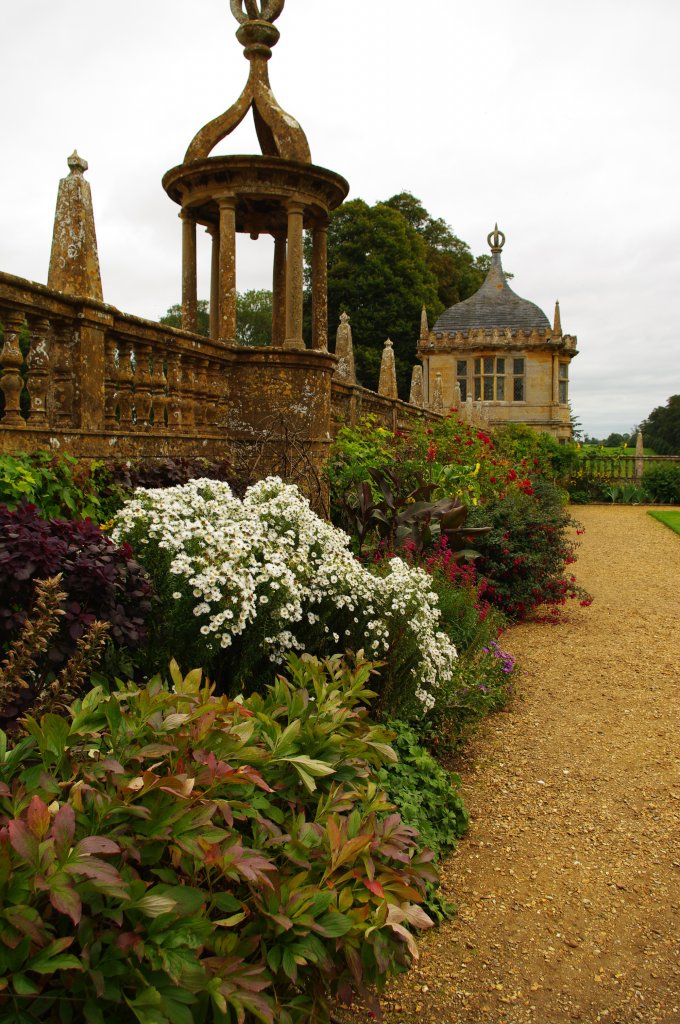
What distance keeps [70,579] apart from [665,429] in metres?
69.0

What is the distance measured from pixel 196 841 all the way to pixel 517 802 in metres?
2.45

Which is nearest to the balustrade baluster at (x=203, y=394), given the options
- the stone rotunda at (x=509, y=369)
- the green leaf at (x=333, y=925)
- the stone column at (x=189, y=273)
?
the stone column at (x=189, y=273)

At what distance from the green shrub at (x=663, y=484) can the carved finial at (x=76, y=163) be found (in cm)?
2581

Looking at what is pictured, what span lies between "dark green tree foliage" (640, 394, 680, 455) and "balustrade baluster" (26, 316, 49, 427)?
5819 centimetres

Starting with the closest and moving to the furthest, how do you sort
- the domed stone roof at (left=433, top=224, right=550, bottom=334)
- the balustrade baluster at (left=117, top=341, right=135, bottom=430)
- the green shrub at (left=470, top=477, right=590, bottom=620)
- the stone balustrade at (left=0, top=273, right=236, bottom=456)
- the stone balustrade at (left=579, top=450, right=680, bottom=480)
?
the stone balustrade at (left=0, top=273, right=236, bottom=456) → the balustrade baluster at (left=117, top=341, right=135, bottom=430) → the green shrub at (left=470, top=477, right=590, bottom=620) → the stone balustrade at (left=579, top=450, right=680, bottom=480) → the domed stone roof at (left=433, top=224, right=550, bottom=334)

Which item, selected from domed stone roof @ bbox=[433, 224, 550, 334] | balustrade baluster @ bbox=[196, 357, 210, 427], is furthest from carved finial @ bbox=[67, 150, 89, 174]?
domed stone roof @ bbox=[433, 224, 550, 334]

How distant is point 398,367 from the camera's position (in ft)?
124

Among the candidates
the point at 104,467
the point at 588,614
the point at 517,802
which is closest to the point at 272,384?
the point at 104,467

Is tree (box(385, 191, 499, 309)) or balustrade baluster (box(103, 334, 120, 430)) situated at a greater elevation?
tree (box(385, 191, 499, 309))

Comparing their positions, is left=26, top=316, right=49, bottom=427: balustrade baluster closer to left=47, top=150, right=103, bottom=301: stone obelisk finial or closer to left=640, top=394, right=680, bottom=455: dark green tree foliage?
left=47, top=150, right=103, bottom=301: stone obelisk finial

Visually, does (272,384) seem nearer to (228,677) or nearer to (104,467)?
(104,467)

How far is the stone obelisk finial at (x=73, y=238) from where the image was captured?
4914 mm

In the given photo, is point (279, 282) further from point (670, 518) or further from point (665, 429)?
point (665, 429)

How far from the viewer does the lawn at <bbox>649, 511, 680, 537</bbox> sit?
17531mm
